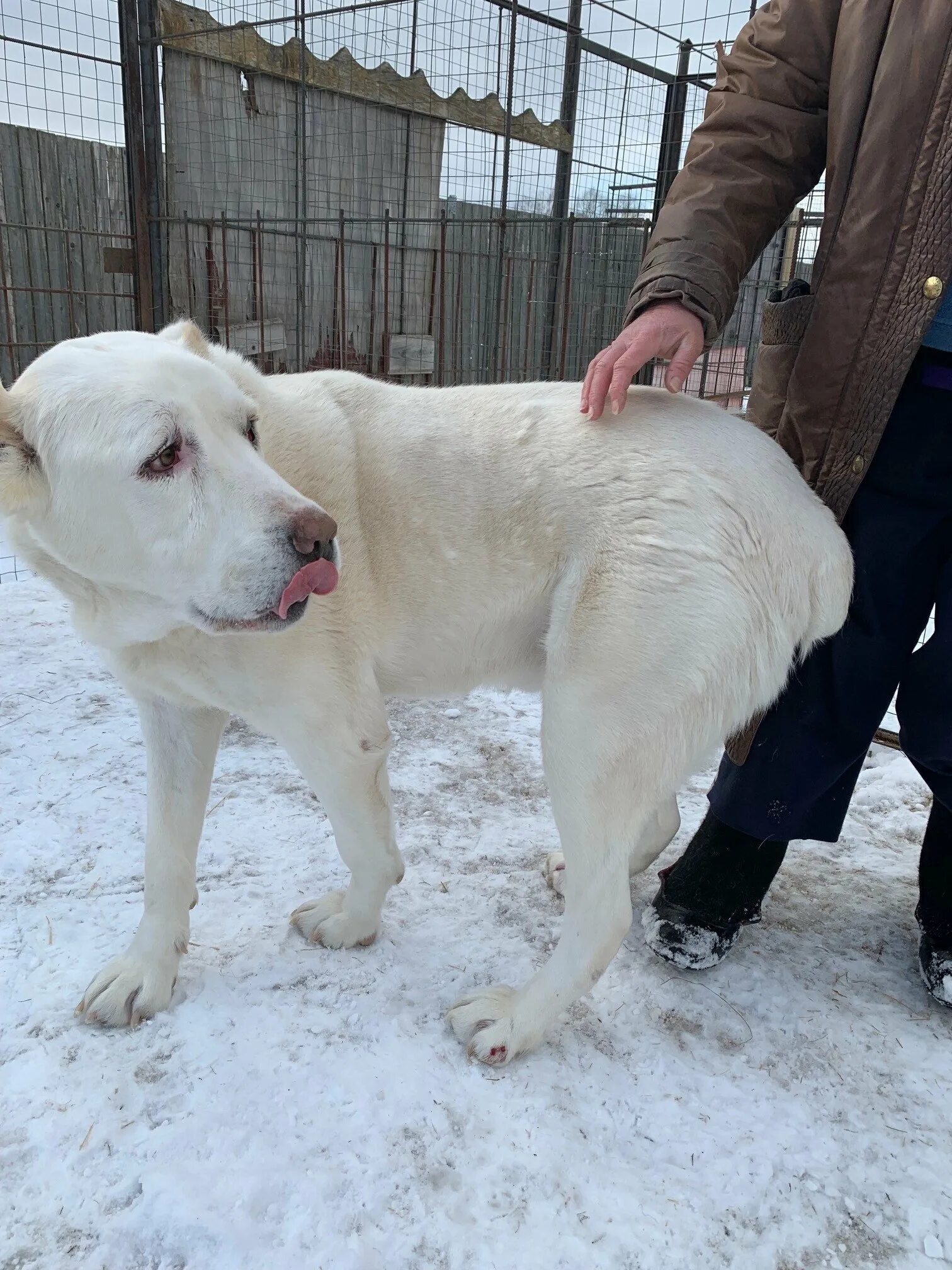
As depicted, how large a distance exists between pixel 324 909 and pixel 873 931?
62.5 inches

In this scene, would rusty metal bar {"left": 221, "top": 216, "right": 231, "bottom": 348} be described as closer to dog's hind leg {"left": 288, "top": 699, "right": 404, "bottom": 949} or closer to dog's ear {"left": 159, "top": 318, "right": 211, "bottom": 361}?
dog's ear {"left": 159, "top": 318, "right": 211, "bottom": 361}

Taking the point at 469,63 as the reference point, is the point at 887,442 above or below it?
below

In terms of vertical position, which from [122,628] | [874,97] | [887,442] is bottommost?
[122,628]

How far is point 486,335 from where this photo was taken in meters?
8.24

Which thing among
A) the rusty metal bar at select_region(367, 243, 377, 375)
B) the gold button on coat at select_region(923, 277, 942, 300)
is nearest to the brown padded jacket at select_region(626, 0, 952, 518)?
the gold button on coat at select_region(923, 277, 942, 300)

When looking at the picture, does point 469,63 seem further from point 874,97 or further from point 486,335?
point 874,97

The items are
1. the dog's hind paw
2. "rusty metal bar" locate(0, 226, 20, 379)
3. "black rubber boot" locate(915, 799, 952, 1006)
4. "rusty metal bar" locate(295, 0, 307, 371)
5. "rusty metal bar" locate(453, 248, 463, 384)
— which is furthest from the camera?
"rusty metal bar" locate(453, 248, 463, 384)

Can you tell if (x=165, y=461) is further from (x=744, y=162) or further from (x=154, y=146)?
(x=154, y=146)

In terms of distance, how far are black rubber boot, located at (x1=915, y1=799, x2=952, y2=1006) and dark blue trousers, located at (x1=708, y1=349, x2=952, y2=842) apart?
7.0 inches

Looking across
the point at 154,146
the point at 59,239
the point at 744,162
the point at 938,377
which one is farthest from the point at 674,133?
the point at 938,377

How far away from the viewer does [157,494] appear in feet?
5.36

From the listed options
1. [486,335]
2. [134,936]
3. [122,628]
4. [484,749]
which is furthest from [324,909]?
[486,335]

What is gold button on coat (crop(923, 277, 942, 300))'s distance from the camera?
1.74m

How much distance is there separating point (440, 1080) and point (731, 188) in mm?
2160
